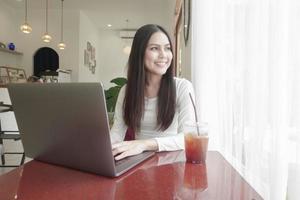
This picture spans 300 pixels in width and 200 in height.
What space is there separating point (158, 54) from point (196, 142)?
0.59m

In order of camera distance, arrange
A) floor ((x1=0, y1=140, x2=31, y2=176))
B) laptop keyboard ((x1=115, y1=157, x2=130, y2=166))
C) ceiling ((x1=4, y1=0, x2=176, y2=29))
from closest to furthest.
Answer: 1. laptop keyboard ((x1=115, y1=157, x2=130, y2=166))
2. floor ((x1=0, y1=140, x2=31, y2=176))
3. ceiling ((x1=4, y1=0, x2=176, y2=29))

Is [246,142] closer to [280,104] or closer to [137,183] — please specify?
[280,104]

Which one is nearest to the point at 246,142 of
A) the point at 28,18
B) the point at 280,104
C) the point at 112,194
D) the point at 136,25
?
the point at 280,104

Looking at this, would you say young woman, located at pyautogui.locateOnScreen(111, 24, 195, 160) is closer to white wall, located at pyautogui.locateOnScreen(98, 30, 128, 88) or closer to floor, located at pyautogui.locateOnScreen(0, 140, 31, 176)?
floor, located at pyautogui.locateOnScreen(0, 140, 31, 176)

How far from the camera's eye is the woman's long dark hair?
1.24m

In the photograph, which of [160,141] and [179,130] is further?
[179,130]

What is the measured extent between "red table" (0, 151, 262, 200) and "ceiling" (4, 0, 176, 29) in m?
6.09

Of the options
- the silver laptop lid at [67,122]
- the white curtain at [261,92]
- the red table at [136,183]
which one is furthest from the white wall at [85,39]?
the red table at [136,183]

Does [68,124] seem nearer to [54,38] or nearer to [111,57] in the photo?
A: [54,38]

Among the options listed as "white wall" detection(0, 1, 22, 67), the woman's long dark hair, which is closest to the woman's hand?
the woman's long dark hair

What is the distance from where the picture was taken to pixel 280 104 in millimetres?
661

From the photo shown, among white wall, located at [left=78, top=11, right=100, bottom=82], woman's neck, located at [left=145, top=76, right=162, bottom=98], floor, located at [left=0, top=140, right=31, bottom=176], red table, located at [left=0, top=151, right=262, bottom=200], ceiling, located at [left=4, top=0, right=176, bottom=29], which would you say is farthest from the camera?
white wall, located at [left=78, top=11, right=100, bottom=82]

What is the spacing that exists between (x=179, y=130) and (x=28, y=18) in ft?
Answer: 26.0

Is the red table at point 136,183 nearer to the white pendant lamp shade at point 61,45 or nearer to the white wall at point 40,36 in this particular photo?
the white pendant lamp shade at point 61,45
